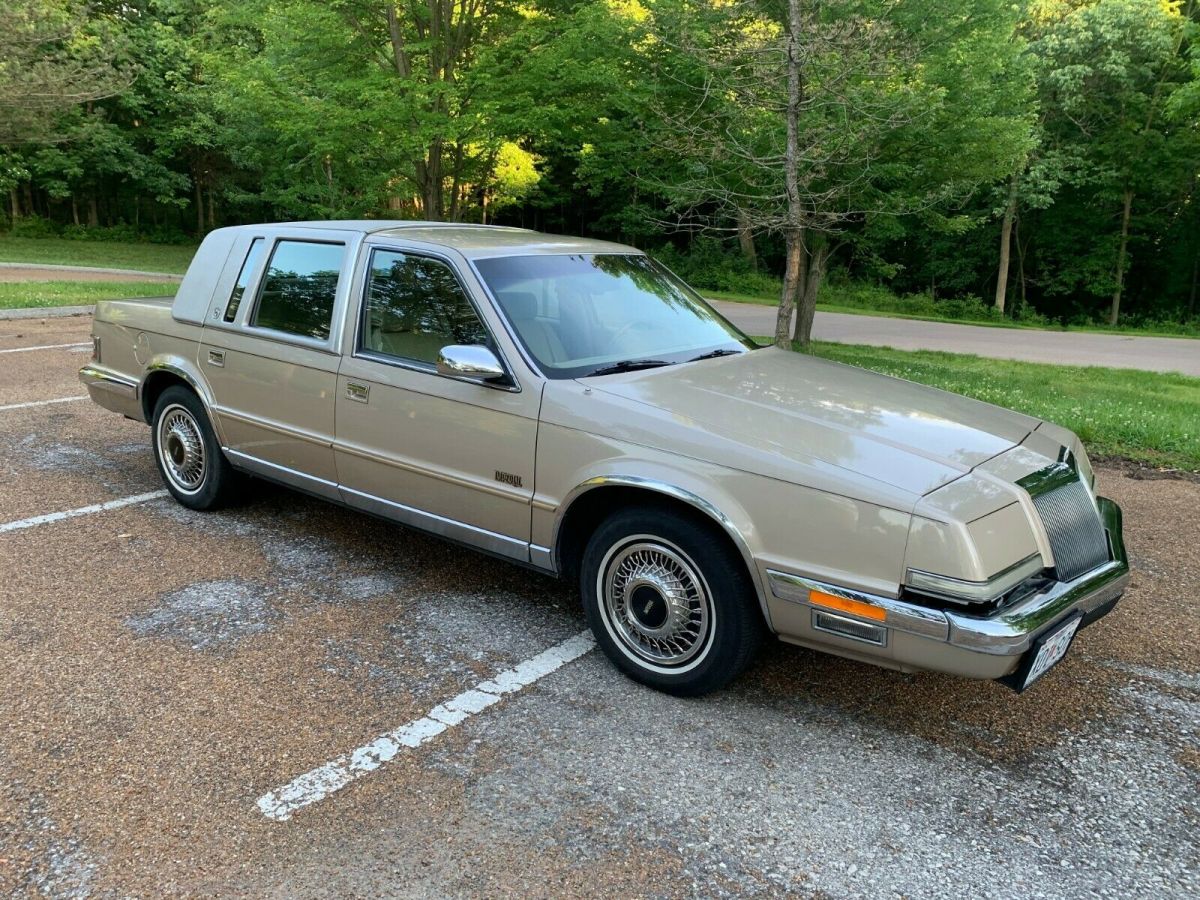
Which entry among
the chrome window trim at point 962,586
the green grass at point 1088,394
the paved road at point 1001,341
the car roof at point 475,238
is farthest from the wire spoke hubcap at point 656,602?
the paved road at point 1001,341

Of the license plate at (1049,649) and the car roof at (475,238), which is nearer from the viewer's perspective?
the license plate at (1049,649)

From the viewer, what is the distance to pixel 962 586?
9.57 ft

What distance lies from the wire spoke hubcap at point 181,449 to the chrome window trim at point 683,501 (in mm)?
2795

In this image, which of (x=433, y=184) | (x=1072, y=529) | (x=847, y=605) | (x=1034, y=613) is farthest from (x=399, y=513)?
(x=433, y=184)

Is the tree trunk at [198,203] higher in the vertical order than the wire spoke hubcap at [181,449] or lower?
higher

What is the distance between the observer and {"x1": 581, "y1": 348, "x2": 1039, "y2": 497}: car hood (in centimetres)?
325

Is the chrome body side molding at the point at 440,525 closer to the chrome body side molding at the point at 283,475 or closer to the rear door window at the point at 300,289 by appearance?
the chrome body side molding at the point at 283,475

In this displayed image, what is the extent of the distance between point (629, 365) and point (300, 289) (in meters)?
1.94

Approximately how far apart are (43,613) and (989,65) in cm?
1148

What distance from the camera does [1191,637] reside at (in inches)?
168

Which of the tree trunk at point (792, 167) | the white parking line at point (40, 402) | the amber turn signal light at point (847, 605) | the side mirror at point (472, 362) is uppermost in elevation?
the tree trunk at point (792, 167)

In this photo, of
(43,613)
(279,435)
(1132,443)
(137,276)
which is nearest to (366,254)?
(279,435)

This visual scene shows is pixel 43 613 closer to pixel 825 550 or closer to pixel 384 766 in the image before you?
pixel 384 766

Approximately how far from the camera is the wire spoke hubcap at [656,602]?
3.48 metres
